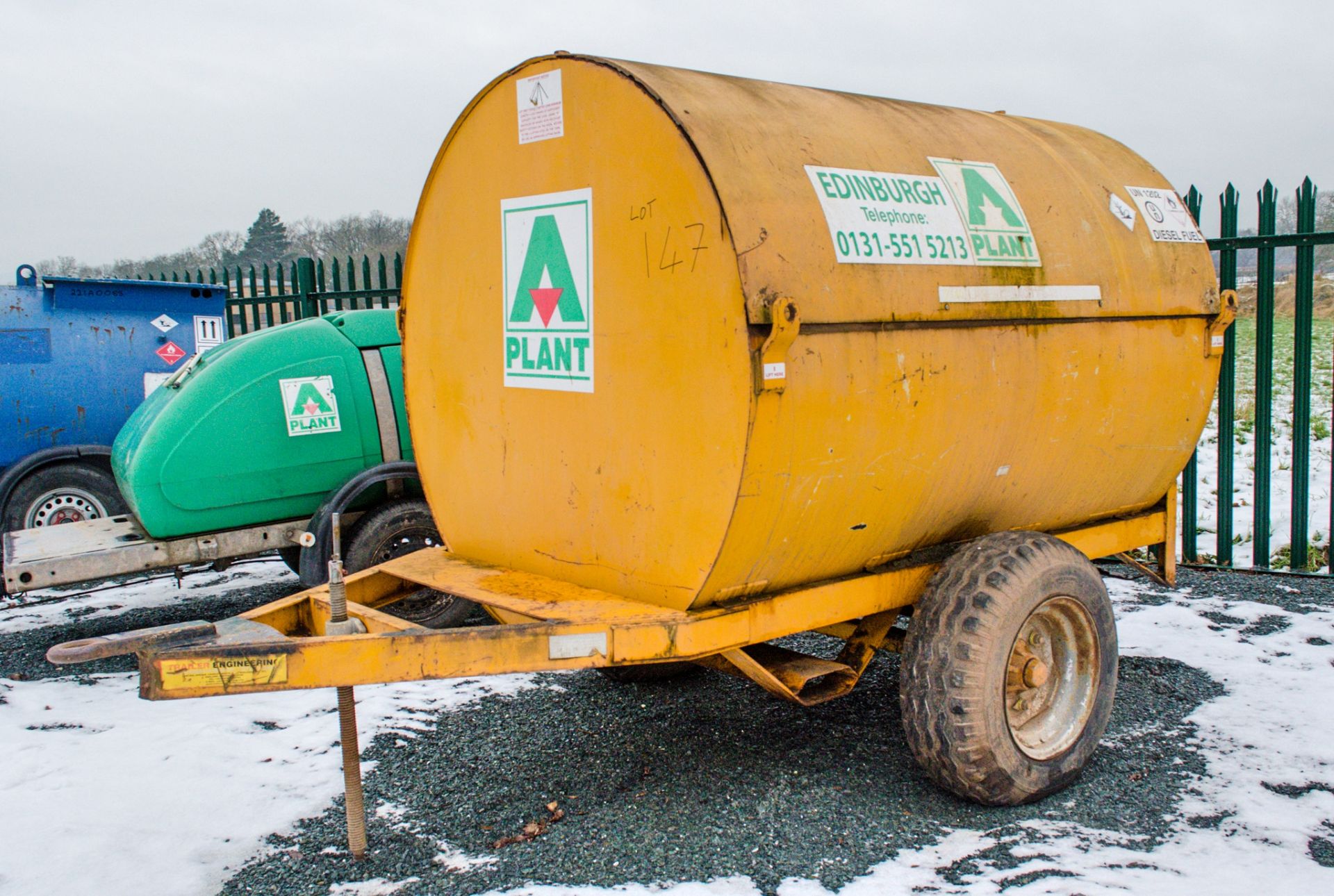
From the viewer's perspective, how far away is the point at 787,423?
325 cm

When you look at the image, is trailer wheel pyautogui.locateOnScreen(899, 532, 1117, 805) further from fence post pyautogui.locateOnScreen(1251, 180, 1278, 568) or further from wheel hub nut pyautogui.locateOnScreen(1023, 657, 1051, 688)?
fence post pyautogui.locateOnScreen(1251, 180, 1278, 568)

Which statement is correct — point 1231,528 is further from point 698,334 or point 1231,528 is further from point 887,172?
point 698,334

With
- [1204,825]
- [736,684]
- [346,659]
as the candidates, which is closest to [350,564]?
[736,684]

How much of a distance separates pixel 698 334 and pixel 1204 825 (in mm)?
2383

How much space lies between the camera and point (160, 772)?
429 cm

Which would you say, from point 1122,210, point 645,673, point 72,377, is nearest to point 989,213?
point 1122,210

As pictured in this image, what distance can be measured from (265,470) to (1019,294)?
160 inches

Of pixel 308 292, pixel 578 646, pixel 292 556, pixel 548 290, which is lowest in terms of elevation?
pixel 292 556

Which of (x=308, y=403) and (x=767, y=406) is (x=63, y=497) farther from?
(x=767, y=406)

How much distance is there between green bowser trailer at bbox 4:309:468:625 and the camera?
575 cm

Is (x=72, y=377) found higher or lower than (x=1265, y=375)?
higher

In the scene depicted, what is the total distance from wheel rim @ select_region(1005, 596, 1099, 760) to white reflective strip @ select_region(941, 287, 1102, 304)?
3.59 ft

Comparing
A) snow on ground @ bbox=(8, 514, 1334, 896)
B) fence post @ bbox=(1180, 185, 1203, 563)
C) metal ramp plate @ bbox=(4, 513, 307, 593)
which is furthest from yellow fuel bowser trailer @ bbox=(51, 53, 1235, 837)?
fence post @ bbox=(1180, 185, 1203, 563)

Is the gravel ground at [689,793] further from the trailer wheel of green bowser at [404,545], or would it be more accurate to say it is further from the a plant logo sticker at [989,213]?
the a plant logo sticker at [989,213]
